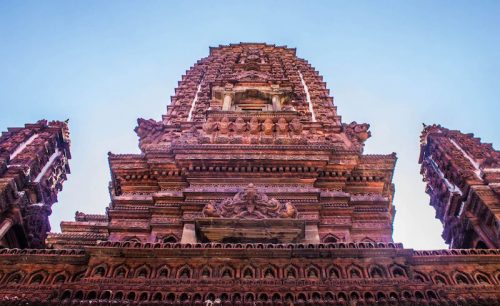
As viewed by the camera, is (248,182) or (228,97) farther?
(228,97)

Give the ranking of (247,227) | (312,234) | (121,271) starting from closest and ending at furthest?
(121,271)
(247,227)
(312,234)

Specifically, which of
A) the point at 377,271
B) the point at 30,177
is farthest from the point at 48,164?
the point at 377,271

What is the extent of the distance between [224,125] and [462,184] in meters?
6.27

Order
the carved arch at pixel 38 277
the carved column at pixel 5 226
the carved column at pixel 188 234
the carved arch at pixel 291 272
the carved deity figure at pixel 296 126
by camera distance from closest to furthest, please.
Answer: the carved arch at pixel 291 272
the carved arch at pixel 38 277
the carved column at pixel 188 234
the carved column at pixel 5 226
the carved deity figure at pixel 296 126

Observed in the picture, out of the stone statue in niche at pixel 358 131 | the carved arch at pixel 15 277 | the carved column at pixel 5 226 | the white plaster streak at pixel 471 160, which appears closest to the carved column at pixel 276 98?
the stone statue in niche at pixel 358 131

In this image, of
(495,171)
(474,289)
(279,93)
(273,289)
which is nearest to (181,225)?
(273,289)

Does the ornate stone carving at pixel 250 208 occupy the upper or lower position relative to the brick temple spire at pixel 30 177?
lower

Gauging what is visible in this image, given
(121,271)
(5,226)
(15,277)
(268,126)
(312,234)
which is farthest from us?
(268,126)

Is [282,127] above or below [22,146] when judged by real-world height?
above

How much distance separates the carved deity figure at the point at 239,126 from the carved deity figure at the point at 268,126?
561mm

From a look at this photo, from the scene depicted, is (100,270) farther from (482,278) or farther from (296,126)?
(296,126)

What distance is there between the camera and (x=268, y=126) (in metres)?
14.2

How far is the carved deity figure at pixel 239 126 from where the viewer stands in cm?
1410

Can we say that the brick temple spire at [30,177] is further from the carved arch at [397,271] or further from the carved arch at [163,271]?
the carved arch at [397,271]
